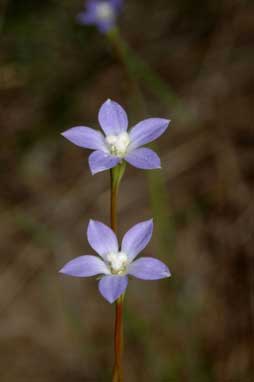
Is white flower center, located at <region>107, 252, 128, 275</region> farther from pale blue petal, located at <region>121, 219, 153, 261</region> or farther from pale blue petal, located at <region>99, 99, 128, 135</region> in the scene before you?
pale blue petal, located at <region>99, 99, 128, 135</region>

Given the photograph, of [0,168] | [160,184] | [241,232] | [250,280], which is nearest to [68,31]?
[0,168]

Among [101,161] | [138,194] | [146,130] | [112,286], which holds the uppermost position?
[138,194]

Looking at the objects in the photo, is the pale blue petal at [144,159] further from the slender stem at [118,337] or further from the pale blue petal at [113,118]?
the slender stem at [118,337]

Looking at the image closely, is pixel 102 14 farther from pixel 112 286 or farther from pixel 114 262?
pixel 112 286

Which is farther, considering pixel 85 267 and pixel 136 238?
pixel 136 238

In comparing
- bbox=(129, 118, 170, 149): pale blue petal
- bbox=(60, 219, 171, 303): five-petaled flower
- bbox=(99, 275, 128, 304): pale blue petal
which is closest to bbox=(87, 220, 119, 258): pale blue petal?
bbox=(60, 219, 171, 303): five-petaled flower

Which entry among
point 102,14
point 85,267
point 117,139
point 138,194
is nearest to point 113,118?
point 117,139

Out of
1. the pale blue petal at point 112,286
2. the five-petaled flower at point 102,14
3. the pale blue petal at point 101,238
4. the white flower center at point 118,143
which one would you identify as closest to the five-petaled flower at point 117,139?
the white flower center at point 118,143

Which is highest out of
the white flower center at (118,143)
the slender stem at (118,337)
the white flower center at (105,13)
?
the white flower center at (105,13)
